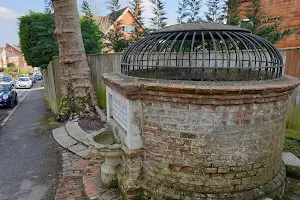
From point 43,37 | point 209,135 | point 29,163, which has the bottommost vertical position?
point 29,163

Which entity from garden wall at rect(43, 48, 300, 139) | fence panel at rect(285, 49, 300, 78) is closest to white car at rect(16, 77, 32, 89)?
garden wall at rect(43, 48, 300, 139)

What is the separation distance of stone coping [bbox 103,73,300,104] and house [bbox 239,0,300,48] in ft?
20.9

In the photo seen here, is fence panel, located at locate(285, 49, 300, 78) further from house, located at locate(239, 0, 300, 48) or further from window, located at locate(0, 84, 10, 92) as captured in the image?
window, located at locate(0, 84, 10, 92)

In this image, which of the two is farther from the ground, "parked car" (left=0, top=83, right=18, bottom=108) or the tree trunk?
the tree trunk

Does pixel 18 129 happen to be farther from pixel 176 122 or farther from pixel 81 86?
pixel 176 122

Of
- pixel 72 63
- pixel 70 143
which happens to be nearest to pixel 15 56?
pixel 72 63

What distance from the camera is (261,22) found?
889 centimetres

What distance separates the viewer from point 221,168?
3.22 meters

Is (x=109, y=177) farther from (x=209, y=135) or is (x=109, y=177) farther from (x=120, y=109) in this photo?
(x=209, y=135)

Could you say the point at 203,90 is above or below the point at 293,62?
below

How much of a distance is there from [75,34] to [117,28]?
4.88 meters

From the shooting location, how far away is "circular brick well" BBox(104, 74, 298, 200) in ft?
10.0

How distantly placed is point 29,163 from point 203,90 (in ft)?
16.3

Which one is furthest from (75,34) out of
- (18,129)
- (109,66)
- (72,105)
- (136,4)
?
(136,4)
